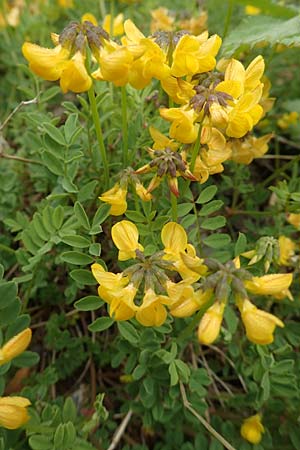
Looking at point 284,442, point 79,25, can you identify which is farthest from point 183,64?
point 284,442

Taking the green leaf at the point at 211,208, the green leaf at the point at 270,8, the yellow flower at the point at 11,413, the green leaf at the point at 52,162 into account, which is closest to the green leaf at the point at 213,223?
the green leaf at the point at 211,208

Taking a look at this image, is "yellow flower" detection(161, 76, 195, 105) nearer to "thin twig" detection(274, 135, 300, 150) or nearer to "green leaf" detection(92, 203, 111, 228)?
"green leaf" detection(92, 203, 111, 228)

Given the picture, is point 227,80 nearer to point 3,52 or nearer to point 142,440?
point 142,440

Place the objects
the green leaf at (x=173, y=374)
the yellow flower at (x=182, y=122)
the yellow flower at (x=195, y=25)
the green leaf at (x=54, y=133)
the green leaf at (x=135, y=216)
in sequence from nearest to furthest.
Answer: the yellow flower at (x=182, y=122) < the green leaf at (x=173, y=374) < the green leaf at (x=135, y=216) < the green leaf at (x=54, y=133) < the yellow flower at (x=195, y=25)

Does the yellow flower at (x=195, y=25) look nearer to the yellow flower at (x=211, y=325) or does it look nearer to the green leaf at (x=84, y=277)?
the green leaf at (x=84, y=277)

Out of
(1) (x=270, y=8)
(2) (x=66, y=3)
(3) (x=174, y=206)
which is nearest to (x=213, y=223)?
(3) (x=174, y=206)

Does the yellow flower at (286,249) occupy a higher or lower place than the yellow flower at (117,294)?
lower
